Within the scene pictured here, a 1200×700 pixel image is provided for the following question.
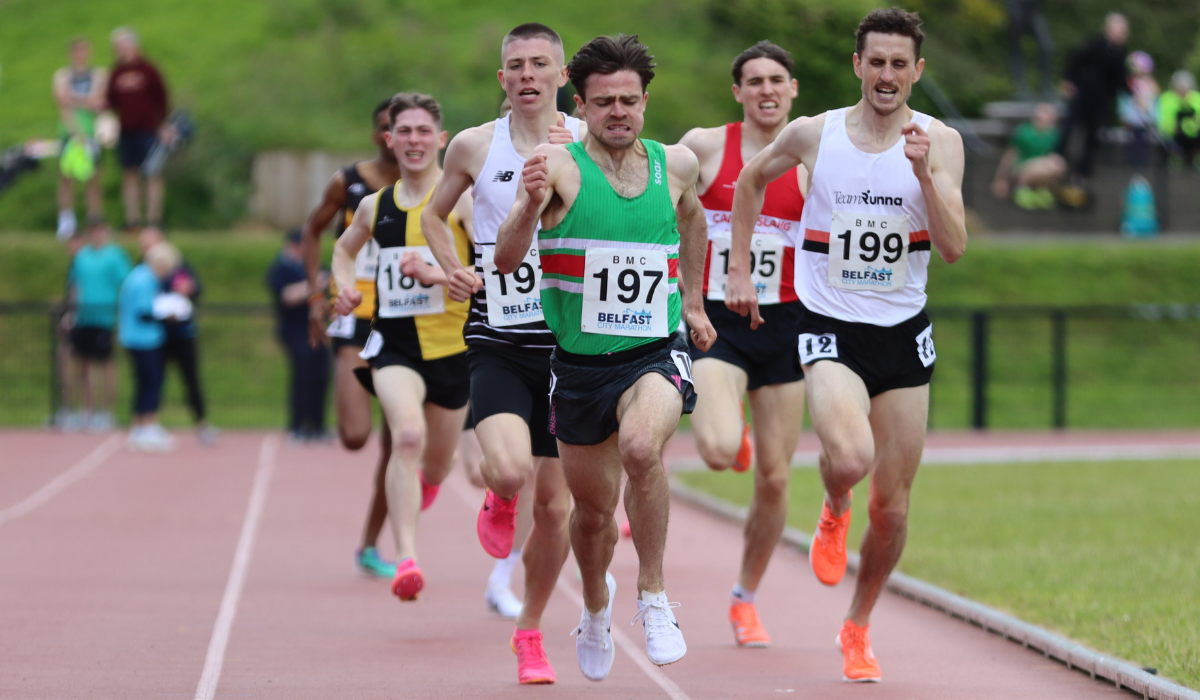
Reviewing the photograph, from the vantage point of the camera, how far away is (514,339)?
673 cm

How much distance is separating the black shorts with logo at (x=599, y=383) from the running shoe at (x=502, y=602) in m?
2.45

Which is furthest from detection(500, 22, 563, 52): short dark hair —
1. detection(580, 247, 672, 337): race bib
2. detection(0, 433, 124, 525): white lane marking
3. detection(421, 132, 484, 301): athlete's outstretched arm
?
detection(0, 433, 124, 525): white lane marking

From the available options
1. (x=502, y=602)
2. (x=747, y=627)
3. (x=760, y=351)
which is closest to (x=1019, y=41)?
(x=760, y=351)

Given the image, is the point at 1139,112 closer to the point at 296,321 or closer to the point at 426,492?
the point at 296,321

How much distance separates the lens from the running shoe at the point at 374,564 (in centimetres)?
969

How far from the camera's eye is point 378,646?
24.4ft

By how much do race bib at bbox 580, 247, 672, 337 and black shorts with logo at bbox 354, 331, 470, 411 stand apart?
2611mm

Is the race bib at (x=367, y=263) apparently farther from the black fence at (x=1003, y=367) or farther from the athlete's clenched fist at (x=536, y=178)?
the black fence at (x=1003, y=367)

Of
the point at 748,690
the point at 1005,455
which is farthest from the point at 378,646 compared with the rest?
the point at 1005,455

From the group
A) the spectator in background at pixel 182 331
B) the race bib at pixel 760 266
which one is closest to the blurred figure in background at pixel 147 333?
the spectator in background at pixel 182 331

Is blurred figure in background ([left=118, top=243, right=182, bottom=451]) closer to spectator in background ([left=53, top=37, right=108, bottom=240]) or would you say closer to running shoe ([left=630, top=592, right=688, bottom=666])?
spectator in background ([left=53, top=37, right=108, bottom=240])

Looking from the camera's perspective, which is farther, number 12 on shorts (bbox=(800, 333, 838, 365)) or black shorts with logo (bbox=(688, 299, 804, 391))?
black shorts with logo (bbox=(688, 299, 804, 391))

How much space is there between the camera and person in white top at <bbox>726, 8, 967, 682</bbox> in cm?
652

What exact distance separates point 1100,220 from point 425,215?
818 inches
